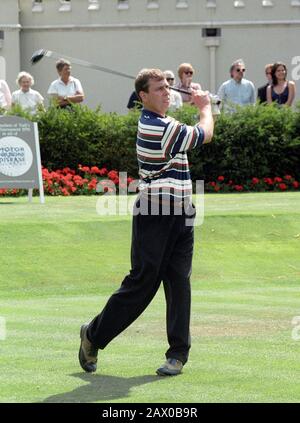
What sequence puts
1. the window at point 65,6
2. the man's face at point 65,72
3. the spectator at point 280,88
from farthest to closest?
the window at point 65,6
the spectator at point 280,88
the man's face at point 65,72

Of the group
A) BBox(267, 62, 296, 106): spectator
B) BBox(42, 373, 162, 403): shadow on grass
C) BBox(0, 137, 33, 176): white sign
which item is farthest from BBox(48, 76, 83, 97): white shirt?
BBox(42, 373, 162, 403): shadow on grass

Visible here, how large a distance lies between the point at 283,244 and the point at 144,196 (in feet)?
25.2

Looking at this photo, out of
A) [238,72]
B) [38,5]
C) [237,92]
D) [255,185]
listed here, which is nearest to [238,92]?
[237,92]

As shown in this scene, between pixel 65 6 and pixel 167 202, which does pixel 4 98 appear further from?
pixel 167 202

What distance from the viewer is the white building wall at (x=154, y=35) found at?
32156mm

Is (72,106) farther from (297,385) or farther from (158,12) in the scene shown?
(297,385)

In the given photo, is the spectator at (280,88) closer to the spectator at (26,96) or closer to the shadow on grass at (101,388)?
the spectator at (26,96)

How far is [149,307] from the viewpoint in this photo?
38.5 ft

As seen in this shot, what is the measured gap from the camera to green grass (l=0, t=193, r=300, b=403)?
790cm

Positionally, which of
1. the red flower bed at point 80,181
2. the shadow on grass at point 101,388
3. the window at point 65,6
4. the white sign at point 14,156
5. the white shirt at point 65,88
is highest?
the window at point 65,6

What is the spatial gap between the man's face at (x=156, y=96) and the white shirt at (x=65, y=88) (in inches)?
544

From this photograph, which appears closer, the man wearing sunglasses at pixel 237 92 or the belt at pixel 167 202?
the belt at pixel 167 202

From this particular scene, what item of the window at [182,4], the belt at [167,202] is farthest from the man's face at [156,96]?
the window at [182,4]

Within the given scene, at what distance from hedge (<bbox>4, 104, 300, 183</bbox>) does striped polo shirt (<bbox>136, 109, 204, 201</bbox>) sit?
12997 mm
